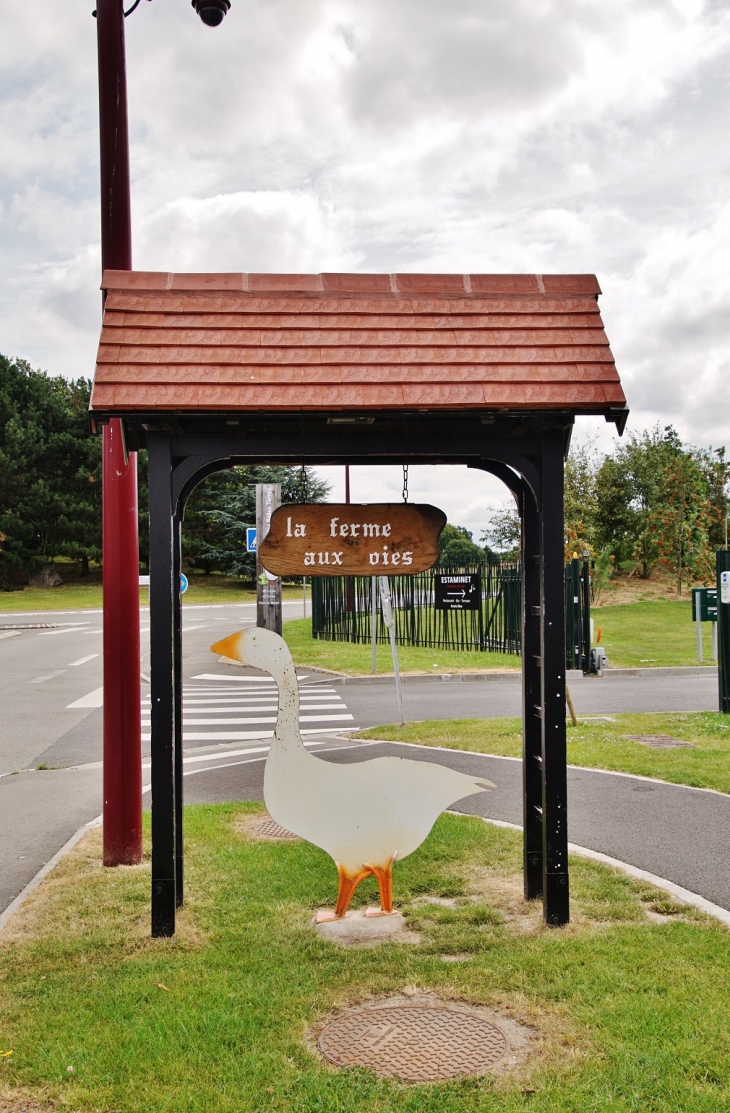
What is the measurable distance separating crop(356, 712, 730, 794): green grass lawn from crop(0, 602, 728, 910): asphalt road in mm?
433

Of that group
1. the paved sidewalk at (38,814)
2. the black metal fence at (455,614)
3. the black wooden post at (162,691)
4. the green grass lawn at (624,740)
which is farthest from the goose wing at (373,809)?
the black metal fence at (455,614)

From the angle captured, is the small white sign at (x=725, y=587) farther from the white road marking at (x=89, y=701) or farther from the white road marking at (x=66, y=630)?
the white road marking at (x=66, y=630)

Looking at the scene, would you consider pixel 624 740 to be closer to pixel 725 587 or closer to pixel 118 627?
pixel 725 587

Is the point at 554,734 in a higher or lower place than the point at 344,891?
higher

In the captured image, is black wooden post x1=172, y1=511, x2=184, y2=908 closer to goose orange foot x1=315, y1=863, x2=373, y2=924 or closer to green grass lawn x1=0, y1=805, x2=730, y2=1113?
green grass lawn x1=0, y1=805, x2=730, y2=1113

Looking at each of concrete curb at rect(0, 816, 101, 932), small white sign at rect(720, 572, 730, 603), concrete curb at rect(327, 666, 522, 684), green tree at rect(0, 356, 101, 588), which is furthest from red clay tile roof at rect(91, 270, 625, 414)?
green tree at rect(0, 356, 101, 588)

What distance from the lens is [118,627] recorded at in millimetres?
6082

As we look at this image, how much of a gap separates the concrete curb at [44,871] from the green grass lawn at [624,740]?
406cm

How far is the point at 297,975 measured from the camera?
4.20 metres

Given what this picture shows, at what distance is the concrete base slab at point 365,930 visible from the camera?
4.66m

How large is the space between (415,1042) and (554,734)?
1710 millimetres

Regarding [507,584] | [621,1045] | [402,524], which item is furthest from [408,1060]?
[507,584]

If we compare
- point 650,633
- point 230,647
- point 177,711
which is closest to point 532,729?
point 230,647

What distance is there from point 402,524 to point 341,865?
1.82 metres
